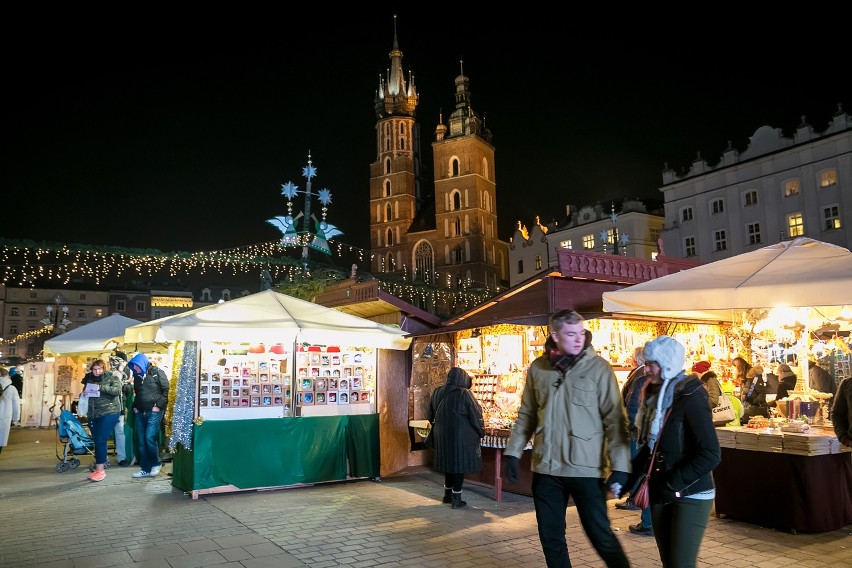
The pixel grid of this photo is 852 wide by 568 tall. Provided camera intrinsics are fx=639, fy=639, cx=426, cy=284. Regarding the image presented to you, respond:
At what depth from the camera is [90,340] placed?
14.8 m

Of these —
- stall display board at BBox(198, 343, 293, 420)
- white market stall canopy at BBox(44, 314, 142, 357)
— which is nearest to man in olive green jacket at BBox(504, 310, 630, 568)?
stall display board at BBox(198, 343, 293, 420)

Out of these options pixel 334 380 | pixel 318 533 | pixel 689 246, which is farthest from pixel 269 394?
pixel 689 246

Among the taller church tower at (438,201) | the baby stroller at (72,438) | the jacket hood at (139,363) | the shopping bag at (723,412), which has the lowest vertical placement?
the baby stroller at (72,438)

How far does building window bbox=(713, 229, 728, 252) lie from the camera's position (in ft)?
124

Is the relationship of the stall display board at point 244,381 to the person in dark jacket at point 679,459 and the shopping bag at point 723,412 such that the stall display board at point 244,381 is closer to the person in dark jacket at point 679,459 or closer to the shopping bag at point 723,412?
the shopping bag at point 723,412

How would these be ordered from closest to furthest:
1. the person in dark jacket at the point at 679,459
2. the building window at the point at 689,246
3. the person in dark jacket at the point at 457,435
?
the person in dark jacket at the point at 679,459, the person in dark jacket at the point at 457,435, the building window at the point at 689,246

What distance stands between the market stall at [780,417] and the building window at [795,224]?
29758mm

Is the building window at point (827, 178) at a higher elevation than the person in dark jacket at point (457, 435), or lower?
higher

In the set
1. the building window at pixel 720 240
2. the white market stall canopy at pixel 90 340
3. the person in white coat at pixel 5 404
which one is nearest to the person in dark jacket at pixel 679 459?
the person in white coat at pixel 5 404

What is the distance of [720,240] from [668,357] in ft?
125

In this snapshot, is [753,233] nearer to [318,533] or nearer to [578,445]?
[318,533]

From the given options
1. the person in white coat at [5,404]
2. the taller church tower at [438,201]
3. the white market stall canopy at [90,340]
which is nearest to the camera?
the person in white coat at [5,404]

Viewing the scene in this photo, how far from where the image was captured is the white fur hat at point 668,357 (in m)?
3.77

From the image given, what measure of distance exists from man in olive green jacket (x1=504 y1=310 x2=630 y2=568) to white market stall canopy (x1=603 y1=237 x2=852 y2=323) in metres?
3.58
